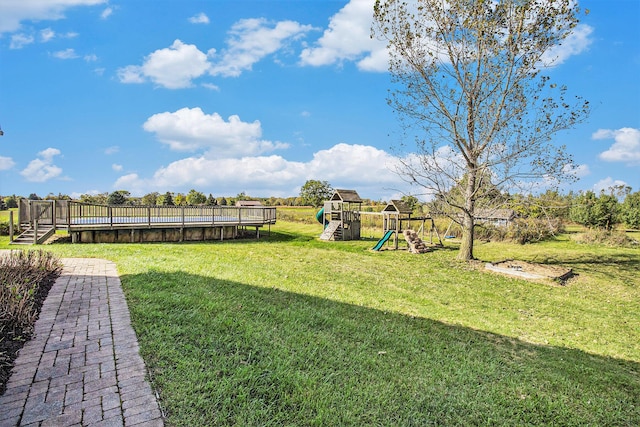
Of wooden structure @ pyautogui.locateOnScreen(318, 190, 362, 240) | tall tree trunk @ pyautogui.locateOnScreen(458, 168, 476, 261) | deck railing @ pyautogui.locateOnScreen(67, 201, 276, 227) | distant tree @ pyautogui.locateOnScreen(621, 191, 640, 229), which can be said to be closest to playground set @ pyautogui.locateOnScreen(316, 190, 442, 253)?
wooden structure @ pyautogui.locateOnScreen(318, 190, 362, 240)

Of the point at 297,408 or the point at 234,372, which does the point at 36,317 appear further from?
the point at 297,408

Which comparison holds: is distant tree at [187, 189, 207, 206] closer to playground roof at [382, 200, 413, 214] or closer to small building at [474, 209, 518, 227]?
playground roof at [382, 200, 413, 214]

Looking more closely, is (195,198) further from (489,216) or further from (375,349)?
(375,349)

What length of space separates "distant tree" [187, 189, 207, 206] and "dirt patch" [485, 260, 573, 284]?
122 feet

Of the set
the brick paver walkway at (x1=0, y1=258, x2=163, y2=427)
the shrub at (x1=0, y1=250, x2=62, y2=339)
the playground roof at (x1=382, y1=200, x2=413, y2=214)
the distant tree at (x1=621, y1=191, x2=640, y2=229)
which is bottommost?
the brick paver walkway at (x1=0, y1=258, x2=163, y2=427)

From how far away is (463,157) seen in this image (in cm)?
1197

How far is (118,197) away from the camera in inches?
1377

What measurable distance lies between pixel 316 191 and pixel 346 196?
26219mm

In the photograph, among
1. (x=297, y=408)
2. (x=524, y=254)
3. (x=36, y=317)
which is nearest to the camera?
(x=297, y=408)

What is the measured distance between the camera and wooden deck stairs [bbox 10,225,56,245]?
13.2m

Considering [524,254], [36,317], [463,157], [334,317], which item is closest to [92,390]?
[36,317]

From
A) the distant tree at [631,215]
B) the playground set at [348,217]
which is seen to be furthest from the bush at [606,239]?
the distant tree at [631,215]

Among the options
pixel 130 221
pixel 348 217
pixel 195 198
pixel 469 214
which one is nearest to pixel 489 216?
pixel 469 214

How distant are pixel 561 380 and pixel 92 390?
4.49m
